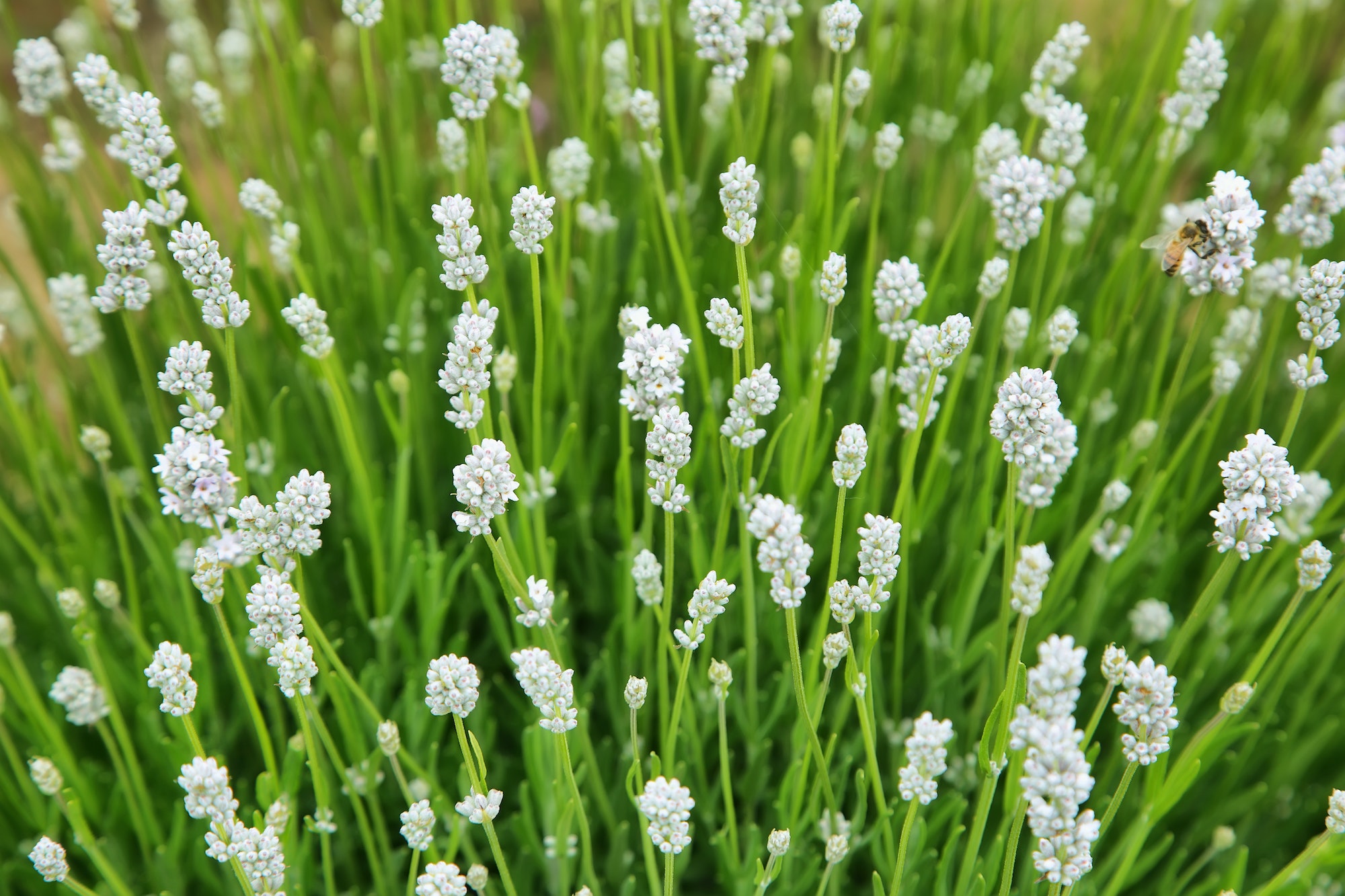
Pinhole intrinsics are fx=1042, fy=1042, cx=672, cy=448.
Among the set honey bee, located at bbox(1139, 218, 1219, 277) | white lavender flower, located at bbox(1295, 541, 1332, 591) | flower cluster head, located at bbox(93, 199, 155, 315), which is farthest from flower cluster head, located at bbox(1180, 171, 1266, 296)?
flower cluster head, located at bbox(93, 199, 155, 315)

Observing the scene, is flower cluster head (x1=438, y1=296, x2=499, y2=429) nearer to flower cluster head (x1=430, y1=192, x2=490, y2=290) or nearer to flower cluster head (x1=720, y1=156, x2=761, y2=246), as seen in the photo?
flower cluster head (x1=430, y1=192, x2=490, y2=290)

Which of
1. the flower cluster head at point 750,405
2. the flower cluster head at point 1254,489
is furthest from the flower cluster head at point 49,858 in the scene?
the flower cluster head at point 1254,489

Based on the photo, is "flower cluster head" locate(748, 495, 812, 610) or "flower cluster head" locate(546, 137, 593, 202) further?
"flower cluster head" locate(546, 137, 593, 202)

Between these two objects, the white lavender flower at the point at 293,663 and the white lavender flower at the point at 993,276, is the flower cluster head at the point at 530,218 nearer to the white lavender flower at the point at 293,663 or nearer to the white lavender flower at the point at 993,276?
the white lavender flower at the point at 293,663

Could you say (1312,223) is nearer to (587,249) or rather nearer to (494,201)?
(587,249)

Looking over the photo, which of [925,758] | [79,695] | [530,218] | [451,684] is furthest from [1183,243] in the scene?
[79,695]

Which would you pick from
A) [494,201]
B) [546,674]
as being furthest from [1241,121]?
[546,674]
